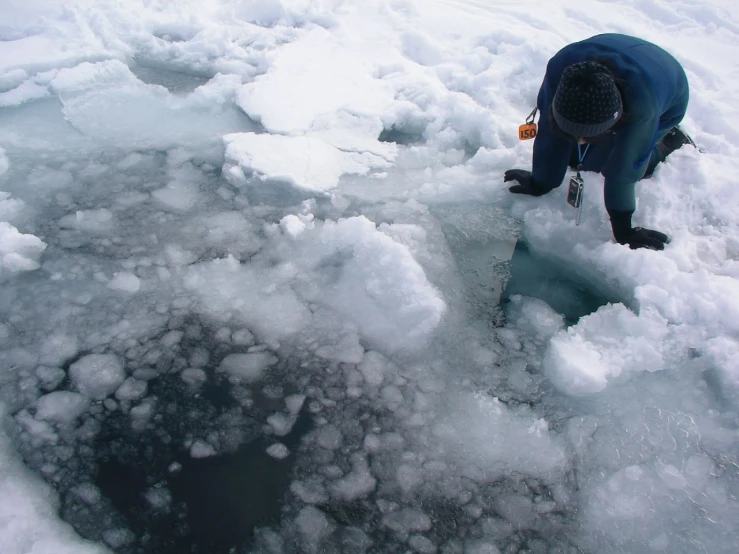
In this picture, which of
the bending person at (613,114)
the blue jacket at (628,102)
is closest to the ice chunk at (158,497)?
the bending person at (613,114)

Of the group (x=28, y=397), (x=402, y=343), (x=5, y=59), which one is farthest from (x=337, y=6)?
(x=28, y=397)

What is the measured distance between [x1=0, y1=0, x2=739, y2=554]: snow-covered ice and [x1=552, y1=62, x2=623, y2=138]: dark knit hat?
0.80 m

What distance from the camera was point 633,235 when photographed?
2.41 metres

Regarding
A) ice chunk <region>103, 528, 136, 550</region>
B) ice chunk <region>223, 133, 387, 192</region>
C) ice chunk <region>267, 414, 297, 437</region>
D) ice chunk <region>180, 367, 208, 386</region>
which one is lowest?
ice chunk <region>103, 528, 136, 550</region>

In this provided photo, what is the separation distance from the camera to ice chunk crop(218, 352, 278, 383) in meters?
2.01

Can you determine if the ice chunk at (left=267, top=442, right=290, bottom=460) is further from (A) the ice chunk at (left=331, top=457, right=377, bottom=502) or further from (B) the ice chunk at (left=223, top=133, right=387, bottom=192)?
(B) the ice chunk at (left=223, top=133, right=387, bottom=192)

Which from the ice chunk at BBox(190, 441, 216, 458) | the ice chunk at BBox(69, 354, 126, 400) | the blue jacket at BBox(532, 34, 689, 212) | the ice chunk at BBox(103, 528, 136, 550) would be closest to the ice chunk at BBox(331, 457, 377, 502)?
the ice chunk at BBox(190, 441, 216, 458)

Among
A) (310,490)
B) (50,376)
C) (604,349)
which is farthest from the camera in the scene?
(604,349)

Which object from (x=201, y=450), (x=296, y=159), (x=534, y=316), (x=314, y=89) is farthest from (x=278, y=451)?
(x=314, y=89)

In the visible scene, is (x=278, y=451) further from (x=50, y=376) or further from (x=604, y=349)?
(x=604, y=349)

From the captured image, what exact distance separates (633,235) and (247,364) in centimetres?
181

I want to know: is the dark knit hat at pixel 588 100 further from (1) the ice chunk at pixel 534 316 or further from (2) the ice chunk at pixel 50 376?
(2) the ice chunk at pixel 50 376

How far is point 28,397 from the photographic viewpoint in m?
Answer: 1.89

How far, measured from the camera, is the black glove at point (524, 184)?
273 centimetres
